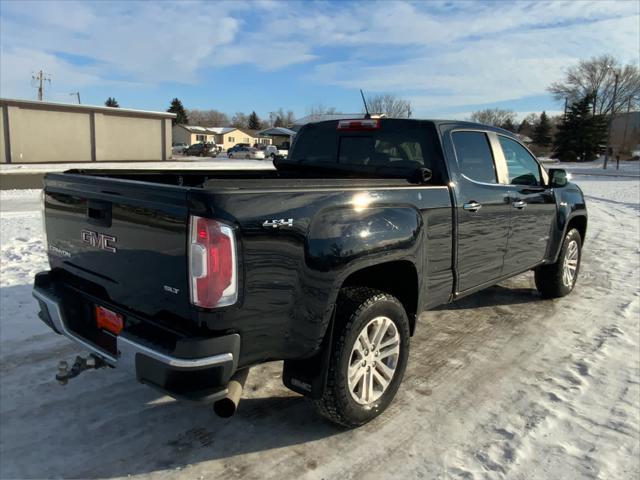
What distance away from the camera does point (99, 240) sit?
2920 millimetres

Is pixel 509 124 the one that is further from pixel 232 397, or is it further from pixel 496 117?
pixel 232 397

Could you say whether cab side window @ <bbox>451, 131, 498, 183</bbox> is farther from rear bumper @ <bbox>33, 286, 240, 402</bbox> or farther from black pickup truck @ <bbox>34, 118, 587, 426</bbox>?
rear bumper @ <bbox>33, 286, 240, 402</bbox>

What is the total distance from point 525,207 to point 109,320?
12.3 feet

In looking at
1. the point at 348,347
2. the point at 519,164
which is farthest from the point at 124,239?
the point at 519,164

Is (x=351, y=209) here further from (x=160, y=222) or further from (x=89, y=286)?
(x=89, y=286)

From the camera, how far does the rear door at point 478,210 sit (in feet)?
13.1

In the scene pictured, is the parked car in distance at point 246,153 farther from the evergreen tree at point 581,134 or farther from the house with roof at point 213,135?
the evergreen tree at point 581,134

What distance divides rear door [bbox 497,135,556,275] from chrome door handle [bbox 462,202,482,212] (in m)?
0.65

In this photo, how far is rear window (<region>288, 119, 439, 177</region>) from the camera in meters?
4.04

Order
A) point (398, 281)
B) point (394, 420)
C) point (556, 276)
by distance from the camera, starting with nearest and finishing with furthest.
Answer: point (394, 420) → point (398, 281) → point (556, 276)

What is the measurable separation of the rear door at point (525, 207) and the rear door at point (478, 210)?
0.20 m

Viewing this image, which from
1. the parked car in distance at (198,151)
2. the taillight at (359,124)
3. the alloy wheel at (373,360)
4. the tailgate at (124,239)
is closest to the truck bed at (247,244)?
the tailgate at (124,239)

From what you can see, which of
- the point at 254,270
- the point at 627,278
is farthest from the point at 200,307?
the point at 627,278

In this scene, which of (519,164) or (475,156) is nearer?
(475,156)
